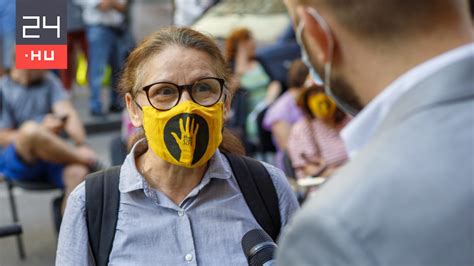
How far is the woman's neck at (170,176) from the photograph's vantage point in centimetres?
227

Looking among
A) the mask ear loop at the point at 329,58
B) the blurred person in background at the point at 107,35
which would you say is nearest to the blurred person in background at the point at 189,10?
the blurred person in background at the point at 107,35

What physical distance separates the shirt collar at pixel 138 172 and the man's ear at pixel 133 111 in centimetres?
6

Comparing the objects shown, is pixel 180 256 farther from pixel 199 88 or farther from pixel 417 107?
pixel 417 107

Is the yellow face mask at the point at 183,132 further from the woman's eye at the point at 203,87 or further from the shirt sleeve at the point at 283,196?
the shirt sleeve at the point at 283,196

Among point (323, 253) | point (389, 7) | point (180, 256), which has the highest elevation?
point (389, 7)

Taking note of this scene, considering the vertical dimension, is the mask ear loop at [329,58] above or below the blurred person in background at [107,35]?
above

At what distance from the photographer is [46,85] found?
4359 millimetres

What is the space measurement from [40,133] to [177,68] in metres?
2.85

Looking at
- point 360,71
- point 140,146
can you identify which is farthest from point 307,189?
point 360,71

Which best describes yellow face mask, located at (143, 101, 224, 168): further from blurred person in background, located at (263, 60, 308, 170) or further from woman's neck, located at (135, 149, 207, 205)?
blurred person in background, located at (263, 60, 308, 170)

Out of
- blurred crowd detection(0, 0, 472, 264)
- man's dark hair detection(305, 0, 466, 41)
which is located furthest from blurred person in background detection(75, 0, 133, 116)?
man's dark hair detection(305, 0, 466, 41)

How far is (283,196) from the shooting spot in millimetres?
2301

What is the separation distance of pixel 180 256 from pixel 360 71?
3.37 ft

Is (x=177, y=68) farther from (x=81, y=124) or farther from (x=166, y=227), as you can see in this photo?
(x=81, y=124)
